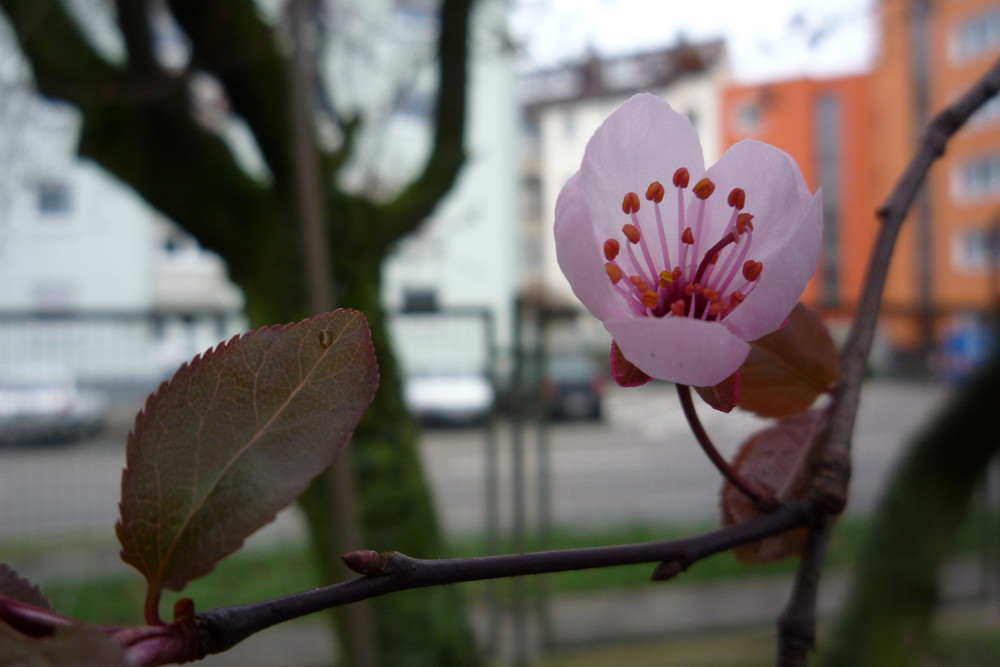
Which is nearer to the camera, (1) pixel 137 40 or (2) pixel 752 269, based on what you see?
(2) pixel 752 269

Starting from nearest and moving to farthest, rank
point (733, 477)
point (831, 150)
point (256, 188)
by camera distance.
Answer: point (733, 477) < point (256, 188) < point (831, 150)

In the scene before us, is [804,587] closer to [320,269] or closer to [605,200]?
[605,200]

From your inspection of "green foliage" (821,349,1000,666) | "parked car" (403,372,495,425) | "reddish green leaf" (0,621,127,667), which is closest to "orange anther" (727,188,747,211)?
"reddish green leaf" (0,621,127,667)

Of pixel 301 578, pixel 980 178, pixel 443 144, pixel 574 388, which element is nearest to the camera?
pixel 443 144

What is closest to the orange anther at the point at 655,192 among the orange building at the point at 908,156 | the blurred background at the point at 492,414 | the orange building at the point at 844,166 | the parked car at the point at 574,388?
the blurred background at the point at 492,414

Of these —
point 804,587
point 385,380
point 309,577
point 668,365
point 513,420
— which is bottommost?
point 309,577

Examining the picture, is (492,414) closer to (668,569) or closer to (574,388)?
(574,388)

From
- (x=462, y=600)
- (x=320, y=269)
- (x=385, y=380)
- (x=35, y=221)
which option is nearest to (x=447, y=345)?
(x=385, y=380)

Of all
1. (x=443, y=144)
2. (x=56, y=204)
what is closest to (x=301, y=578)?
(x=443, y=144)
